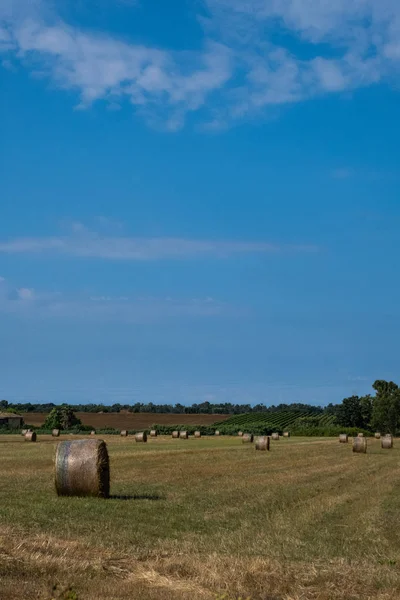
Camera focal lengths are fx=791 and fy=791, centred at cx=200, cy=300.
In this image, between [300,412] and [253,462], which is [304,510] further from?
[300,412]

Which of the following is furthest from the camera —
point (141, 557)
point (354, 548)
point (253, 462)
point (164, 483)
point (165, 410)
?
point (165, 410)

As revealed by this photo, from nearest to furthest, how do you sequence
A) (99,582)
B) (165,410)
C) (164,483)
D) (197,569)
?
(99,582) < (197,569) < (164,483) < (165,410)

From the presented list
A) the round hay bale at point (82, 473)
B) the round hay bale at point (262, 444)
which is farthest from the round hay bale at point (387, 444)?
the round hay bale at point (82, 473)

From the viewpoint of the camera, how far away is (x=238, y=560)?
1098 cm

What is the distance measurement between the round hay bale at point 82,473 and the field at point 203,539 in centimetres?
58

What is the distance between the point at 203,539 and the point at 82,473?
765cm

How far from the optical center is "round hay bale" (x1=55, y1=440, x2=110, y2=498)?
66.9ft

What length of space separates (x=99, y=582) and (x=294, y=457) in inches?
1232

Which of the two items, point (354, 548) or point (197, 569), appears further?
point (354, 548)

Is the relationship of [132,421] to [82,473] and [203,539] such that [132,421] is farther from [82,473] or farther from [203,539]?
[203,539]

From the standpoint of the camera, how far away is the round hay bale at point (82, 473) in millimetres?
20406

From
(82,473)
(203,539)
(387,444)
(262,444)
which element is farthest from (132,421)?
(203,539)

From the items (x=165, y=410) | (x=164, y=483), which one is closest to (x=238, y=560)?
(x=164, y=483)

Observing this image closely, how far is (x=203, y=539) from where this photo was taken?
1365 cm
